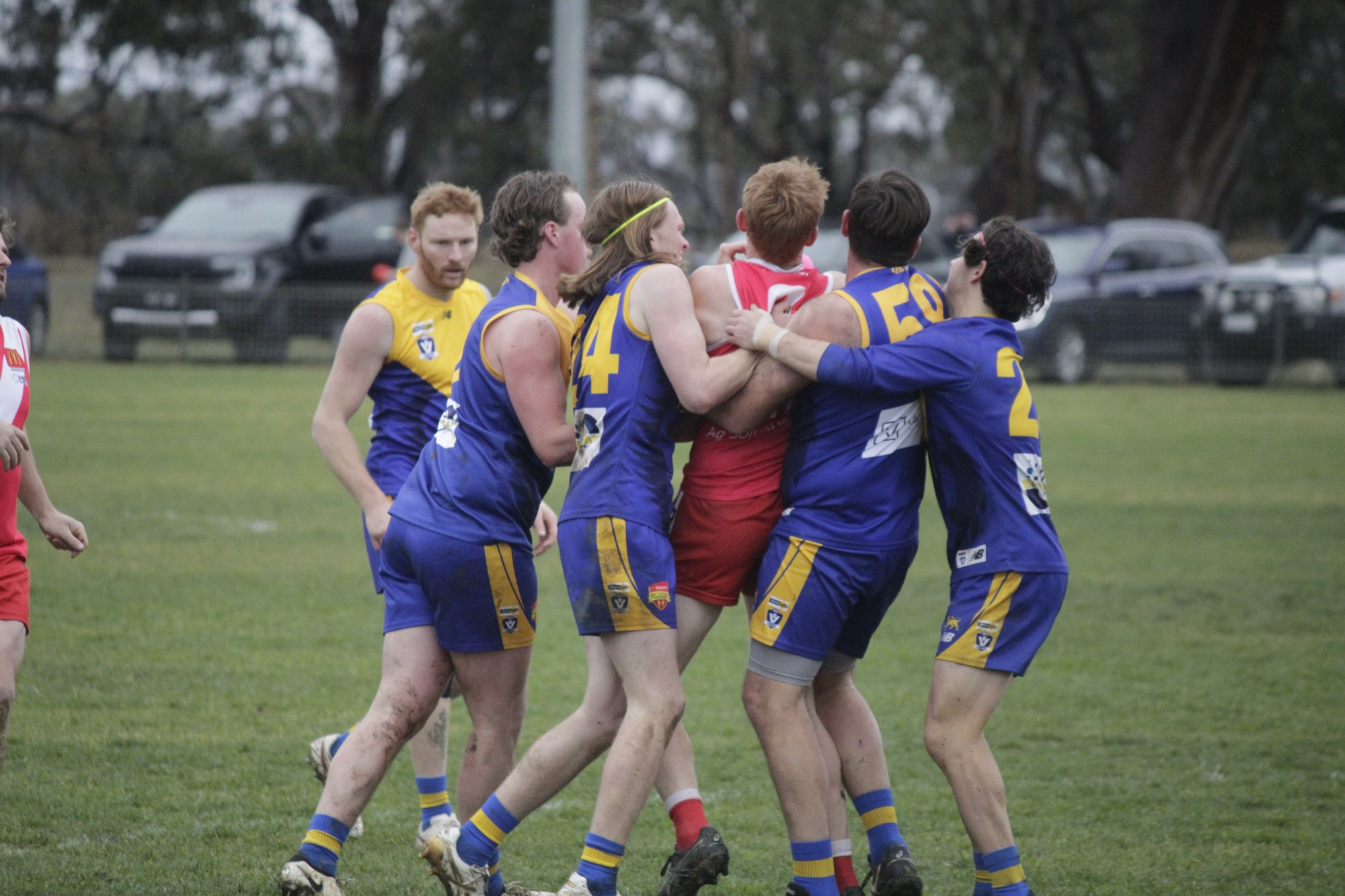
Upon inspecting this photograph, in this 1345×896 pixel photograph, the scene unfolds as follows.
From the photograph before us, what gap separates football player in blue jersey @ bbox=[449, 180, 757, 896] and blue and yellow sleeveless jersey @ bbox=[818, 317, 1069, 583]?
1.62 ft

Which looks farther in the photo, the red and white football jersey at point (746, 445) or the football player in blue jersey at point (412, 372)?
the football player in blue jersey at point (412, 372)

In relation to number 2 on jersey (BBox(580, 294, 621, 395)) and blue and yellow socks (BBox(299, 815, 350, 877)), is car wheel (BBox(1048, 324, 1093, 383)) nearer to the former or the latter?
number 2 on jersey (BBox(580, 294, 621, 395))

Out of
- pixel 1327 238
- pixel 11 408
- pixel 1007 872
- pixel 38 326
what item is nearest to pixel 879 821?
pixel 1007 872

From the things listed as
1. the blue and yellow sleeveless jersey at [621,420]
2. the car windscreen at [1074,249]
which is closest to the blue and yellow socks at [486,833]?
the blue and yellow sleeveless jersey at [621,420]

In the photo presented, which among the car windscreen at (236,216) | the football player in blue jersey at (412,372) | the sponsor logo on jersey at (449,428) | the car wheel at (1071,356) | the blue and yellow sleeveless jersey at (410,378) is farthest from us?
the car windscreen at (236,216)

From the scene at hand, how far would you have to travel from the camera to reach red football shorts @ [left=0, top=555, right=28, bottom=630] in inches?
159

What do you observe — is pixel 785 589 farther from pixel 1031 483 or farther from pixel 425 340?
pixel 425 340

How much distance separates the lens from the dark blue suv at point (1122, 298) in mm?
19516

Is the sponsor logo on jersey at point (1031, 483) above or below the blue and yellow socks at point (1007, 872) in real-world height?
above

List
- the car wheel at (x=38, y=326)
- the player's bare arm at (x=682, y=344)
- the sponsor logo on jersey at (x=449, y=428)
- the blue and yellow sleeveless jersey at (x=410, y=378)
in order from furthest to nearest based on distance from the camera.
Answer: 1. the car wheel at (x=38, y=326)
2. the blue and yellow sleeveless jersey at (x=410, y=378)
3. the sponsor logo on jersey at (x=449, y=428)
4. the player's bare arm at (x=682, y=344)

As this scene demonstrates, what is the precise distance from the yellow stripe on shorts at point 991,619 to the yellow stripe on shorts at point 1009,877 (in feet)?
1.85

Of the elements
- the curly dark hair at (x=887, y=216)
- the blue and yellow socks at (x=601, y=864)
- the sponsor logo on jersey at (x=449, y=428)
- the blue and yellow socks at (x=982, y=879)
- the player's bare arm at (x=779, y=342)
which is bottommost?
the blue and yellow socks at (x=982, y=879)

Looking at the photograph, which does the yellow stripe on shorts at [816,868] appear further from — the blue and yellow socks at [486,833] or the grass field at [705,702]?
the blue and yellow socks at [486,833]

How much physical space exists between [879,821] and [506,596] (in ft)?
4.29
